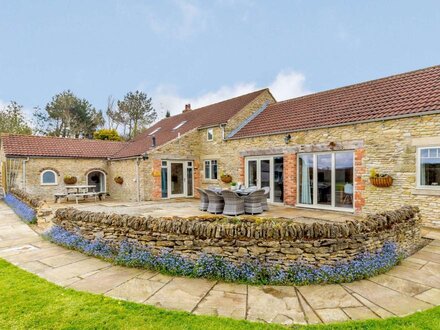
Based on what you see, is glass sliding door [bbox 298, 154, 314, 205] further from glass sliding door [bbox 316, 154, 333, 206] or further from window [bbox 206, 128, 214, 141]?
window [bbox 206, 128, 214, 141]

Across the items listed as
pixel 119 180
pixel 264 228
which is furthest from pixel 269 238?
pixel 119 180

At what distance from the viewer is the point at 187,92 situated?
1346 inches

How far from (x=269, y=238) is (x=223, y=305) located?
61.5 inches

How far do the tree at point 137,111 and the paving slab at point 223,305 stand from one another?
38868 mm

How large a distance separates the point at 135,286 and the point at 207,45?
1839cm

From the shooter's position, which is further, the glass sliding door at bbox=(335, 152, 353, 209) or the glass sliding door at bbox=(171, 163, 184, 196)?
the glass sliding door at bbox=(171, 163, 184, 196)

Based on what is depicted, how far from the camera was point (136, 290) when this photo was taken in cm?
440

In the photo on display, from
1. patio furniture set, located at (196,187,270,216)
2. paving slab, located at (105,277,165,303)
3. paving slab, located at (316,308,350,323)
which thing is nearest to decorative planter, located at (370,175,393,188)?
patio furniture set, located at (196,187,270,216)

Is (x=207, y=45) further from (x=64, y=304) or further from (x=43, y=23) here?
(x=64, y=304)

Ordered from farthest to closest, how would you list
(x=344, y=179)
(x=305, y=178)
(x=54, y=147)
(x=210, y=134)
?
(x=54, y=147)
(x=210, y=134)
(x=305, y=178)
(x=344, y=179)

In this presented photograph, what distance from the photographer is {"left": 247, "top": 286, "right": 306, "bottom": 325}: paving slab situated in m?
3.55

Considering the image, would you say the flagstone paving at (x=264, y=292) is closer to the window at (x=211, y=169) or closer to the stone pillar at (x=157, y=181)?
the stone pillar at (x=157, y=181)

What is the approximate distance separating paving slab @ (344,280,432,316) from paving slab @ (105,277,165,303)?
3410 millimetres

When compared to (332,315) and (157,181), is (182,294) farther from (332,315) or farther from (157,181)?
(157,181)
